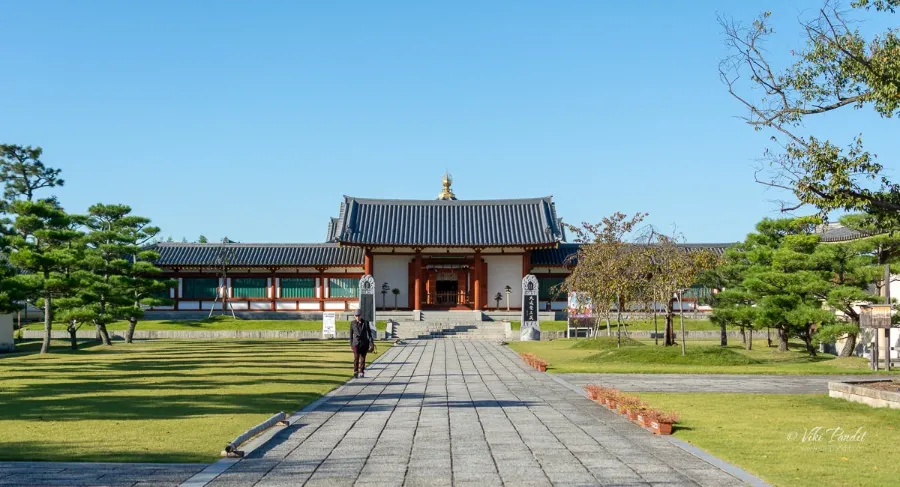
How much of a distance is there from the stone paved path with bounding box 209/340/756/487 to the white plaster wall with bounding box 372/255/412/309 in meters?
34.0

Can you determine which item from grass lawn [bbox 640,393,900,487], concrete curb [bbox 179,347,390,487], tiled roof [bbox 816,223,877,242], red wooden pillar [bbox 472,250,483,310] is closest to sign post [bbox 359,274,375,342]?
red wooden pillar [bbox 472,250,483,310]

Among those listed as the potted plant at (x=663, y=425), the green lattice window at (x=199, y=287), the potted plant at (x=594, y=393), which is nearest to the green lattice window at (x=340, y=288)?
the green lattice window at (x=199, y=287)

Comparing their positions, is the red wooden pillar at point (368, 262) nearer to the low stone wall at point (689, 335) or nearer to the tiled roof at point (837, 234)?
the low stone wall at point (689, 335)

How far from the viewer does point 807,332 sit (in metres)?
28.0

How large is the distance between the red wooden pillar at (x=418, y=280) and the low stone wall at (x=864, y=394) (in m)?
34.1

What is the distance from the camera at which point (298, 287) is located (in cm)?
5075

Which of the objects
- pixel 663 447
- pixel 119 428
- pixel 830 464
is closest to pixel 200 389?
pixel 119 428

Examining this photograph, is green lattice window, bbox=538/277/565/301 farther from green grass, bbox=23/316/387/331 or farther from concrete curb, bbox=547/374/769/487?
concrete curb, bbox=547/374/769/487

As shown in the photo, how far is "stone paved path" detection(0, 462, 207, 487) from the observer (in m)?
7.43

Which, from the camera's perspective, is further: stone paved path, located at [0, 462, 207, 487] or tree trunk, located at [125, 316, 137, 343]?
tree trunk, located at [125, 316, 137, 343]

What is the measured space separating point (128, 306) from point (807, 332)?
26.8m

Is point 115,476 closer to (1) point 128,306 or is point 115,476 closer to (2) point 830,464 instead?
(2) point 830,464

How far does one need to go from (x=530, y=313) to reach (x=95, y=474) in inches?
1317

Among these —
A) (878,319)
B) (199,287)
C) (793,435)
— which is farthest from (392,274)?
(793,435)
